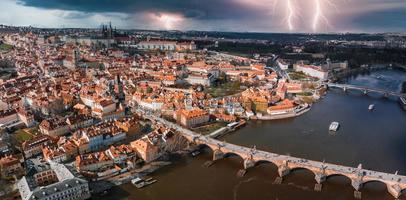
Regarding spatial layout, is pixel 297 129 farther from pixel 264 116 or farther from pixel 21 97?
pixel 21 97

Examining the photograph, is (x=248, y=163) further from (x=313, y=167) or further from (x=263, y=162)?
(x=313, y=167)

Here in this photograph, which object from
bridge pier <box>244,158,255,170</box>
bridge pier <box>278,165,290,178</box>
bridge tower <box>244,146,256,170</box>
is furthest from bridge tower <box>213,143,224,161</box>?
bridge pier <box>278,165,290,178</box>

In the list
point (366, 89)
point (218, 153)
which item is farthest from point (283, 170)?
point (366, 89)

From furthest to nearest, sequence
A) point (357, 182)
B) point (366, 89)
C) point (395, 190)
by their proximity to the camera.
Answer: point (366, 89)
point (357, 182)
point (395, 190)

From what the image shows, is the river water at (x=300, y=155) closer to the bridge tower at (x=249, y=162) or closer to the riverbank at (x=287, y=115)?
the bridge tower at (x=249, y=162)

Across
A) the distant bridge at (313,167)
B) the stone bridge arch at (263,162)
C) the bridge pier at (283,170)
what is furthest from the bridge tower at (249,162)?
the bridge pier at (283,170)

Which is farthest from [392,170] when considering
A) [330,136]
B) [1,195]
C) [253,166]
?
[1,195]

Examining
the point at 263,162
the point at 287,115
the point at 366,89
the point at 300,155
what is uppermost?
the point at 366,89
